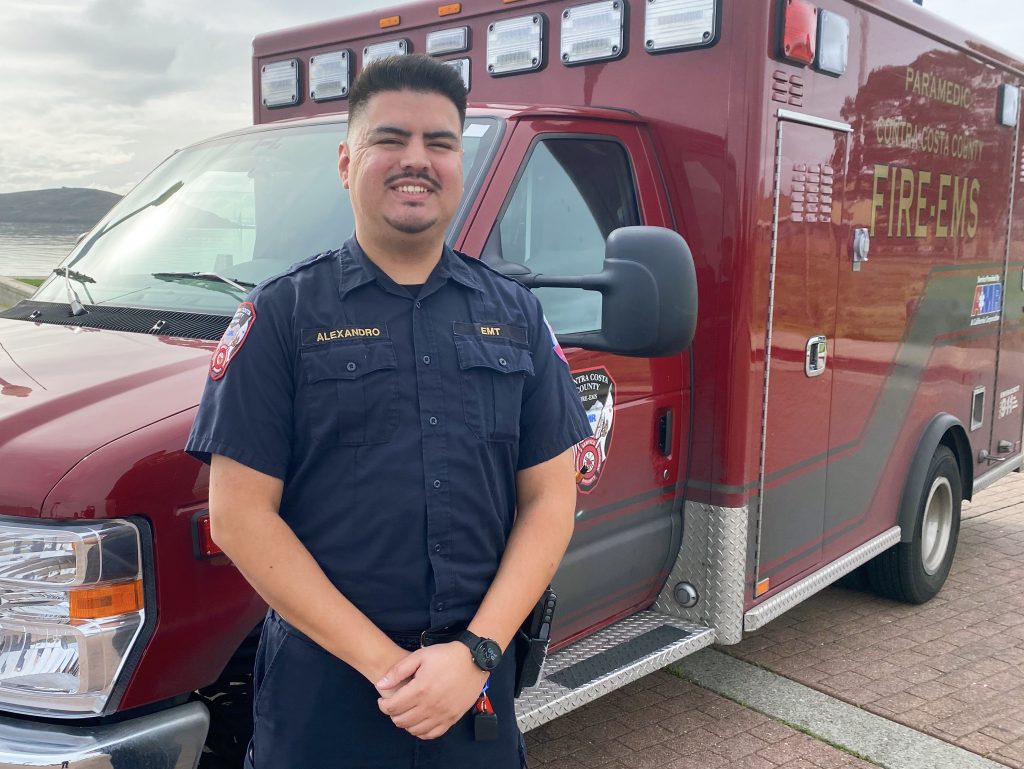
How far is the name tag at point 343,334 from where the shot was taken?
5.77ft

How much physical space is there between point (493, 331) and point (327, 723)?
29.1 inches

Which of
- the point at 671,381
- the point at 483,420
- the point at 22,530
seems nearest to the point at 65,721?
the point at 22,530

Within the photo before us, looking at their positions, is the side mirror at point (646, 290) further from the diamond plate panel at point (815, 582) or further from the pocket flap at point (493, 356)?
the diamond plate panel at point (815, 582)

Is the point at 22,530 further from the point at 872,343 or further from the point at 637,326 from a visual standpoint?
the point at 872,343

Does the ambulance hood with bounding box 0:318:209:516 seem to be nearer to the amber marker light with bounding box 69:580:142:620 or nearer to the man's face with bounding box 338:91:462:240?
the amber marker light with bounding box 69:580:142:620

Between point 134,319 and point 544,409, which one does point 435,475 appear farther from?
point 134,319

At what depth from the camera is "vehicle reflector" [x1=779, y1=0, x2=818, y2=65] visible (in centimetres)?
360

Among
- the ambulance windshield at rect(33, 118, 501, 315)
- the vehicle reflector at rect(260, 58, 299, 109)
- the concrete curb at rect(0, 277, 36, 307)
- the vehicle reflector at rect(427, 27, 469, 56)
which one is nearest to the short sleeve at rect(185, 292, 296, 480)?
the ambulance windshield at rect(33, 118, 501, 315)

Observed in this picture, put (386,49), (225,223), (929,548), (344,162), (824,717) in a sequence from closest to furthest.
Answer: (344,162) → (225,223) → (824,717) → (386,49) → (929,548)

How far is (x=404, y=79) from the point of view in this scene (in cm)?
182

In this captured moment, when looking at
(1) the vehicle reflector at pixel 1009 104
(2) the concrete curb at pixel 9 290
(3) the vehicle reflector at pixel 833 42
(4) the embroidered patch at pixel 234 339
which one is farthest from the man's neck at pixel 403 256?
(2) the concrete curb at pixel 9 290

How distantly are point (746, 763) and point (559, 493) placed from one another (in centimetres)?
213

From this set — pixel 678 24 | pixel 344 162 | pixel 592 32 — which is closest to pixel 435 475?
pixel 344 162

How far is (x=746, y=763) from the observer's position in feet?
12.0
